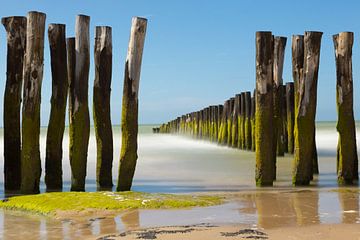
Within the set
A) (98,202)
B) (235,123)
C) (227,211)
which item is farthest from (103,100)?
(235,123)

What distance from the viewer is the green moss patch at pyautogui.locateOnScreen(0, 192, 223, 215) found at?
6.13 meters

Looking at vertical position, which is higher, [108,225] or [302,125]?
[302,125]

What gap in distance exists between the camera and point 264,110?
8.51 metres

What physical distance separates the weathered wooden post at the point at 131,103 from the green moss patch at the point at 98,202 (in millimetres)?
1278

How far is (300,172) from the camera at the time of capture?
8.56 meters

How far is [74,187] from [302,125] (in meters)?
3.45

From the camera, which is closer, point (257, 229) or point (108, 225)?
point (257, 229)

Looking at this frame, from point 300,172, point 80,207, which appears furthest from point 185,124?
point 80,207

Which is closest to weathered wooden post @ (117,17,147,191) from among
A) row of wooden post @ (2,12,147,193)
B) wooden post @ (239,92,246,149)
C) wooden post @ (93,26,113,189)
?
row of wooden post @ (2,12,147,193)

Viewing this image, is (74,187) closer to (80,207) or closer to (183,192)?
(183,192)

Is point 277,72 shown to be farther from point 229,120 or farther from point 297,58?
point 229,120

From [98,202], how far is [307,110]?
3.70 metres

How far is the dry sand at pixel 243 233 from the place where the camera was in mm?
4352

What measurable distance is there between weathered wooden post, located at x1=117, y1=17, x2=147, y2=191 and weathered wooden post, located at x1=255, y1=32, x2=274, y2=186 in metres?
1.76
